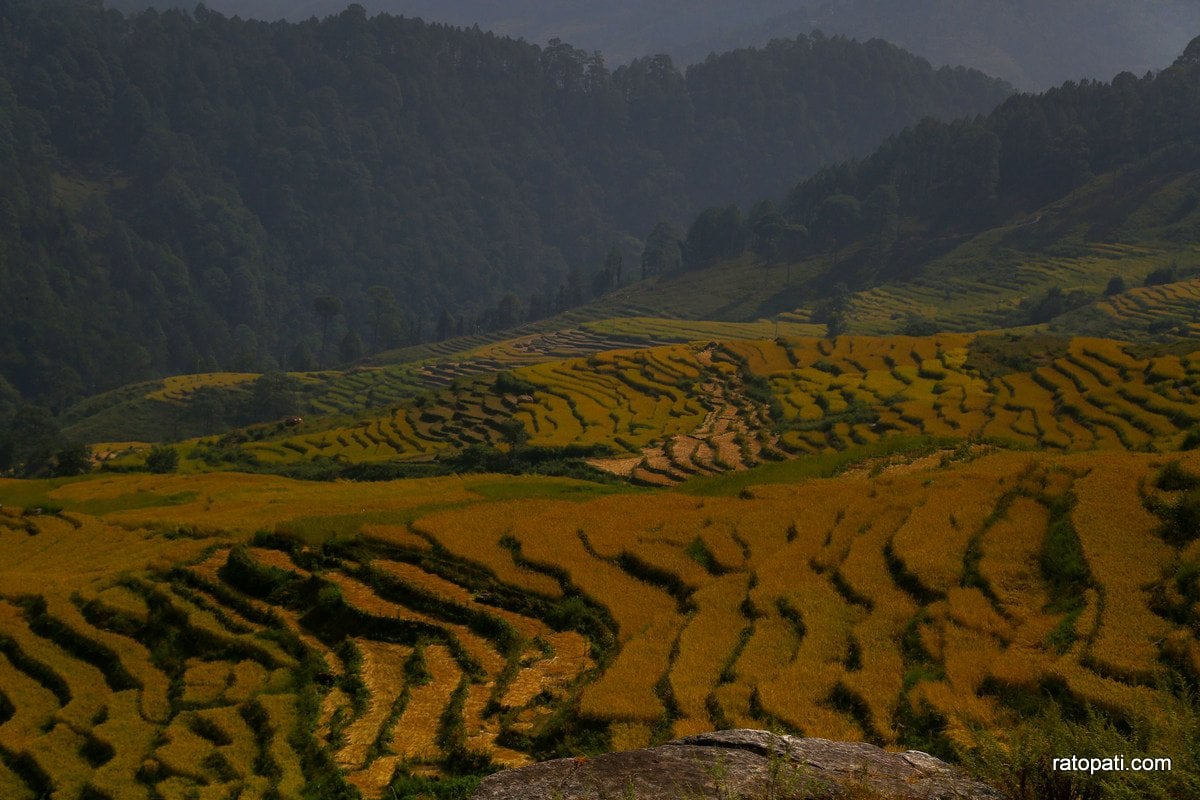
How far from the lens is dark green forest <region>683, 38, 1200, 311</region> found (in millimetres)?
118125

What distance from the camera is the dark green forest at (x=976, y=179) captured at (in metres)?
118

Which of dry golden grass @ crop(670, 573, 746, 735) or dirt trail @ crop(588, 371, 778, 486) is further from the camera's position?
dirt trail @ crop(588, 371, 778, 486)

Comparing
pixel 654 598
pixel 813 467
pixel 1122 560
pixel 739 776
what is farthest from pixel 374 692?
pixel 813 467

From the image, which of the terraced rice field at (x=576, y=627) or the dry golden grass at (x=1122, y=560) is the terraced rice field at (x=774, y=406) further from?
the terraced rice field at (x=576, y=627)

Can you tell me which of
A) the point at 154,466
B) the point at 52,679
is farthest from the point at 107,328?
the point at 52,679

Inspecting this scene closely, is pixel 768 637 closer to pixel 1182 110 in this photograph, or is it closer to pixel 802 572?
pixel 802 572

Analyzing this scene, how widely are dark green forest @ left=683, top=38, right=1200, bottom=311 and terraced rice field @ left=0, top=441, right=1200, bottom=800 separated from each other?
Answer: 91681 millimetres

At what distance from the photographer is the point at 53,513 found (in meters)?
27.5

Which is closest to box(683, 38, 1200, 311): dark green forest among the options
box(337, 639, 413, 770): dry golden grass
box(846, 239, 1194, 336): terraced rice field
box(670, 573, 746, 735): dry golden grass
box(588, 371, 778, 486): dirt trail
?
box(846, 239, 1194, 336): terraced rice field

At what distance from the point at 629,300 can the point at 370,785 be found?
12587 centimetres

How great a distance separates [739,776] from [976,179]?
140452 millimetres

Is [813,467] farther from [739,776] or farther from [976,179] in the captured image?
[976,179]

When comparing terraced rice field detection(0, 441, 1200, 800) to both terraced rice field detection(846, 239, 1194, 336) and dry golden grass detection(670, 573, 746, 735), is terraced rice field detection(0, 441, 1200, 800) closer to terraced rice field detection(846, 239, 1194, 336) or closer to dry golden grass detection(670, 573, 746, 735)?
dry golden grass detection(670, 573, 746, 735)

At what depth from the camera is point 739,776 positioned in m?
7.50
